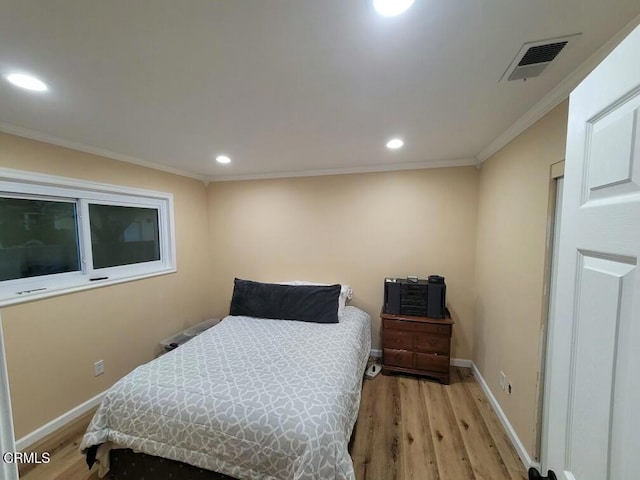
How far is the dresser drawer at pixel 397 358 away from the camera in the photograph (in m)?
2.69

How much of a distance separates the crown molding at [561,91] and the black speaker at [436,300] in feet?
4.56

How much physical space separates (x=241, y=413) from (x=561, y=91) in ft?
8.03

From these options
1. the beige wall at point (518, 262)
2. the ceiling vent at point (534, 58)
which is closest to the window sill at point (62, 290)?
the ceiling vent at point (534, 58)

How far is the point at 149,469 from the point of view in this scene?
1.52 meters

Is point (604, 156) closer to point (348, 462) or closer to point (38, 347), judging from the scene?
point (348, 462)

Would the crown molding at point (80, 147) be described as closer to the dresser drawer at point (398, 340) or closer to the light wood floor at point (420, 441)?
the light wood floor at point (420, 441)

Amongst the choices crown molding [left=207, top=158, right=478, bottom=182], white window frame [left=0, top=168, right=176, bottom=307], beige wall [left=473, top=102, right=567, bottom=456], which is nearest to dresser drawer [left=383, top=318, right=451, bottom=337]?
beige wall [left=473, top=102, right=567, bottom=456]

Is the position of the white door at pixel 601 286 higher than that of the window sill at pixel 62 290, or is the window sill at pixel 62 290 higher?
the white door at pixel 601 286

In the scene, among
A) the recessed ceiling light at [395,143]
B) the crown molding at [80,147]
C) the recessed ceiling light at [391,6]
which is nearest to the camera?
the recessed ceiling light at [391,6]

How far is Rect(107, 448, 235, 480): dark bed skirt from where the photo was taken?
1.45 m

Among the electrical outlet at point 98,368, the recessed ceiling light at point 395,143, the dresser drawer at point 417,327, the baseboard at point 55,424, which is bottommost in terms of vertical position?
the baseboard at point 55,424

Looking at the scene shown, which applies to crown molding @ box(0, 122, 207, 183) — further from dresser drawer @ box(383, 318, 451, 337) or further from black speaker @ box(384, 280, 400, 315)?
dresser drawer @ box(383, 318, 451, 337)

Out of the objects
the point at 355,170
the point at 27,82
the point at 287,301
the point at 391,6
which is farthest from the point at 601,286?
the point at 355,170

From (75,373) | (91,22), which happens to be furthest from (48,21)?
(75,373)
